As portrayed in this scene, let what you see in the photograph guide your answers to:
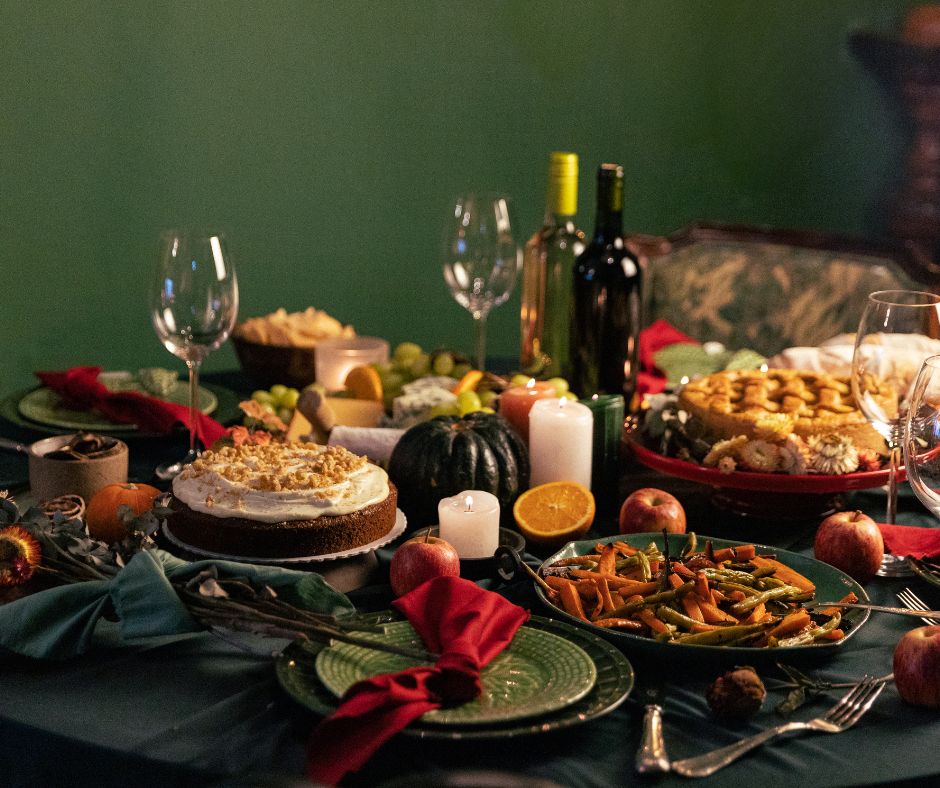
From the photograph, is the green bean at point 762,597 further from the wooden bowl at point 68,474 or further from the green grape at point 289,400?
the green grape at point 289,400

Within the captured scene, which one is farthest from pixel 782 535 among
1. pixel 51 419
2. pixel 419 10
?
pixel 419 10

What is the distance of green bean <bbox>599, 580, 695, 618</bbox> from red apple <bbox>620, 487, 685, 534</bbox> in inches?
11.3

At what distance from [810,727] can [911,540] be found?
537 millimetres

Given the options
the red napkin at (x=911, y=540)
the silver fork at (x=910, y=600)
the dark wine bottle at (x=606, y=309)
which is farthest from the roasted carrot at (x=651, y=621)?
the dark wine bottle at (x=606, y=309)

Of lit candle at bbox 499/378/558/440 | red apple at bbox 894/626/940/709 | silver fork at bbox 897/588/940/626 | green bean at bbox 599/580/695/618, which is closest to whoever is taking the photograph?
red apple at bbox 894/626/940/709

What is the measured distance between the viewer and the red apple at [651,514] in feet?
4.90

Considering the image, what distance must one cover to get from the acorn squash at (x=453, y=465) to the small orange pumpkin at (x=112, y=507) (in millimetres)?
332

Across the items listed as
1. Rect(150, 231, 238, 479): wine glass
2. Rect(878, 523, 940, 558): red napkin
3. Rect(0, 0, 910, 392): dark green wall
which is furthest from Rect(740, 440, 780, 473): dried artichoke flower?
Rect(0, 0, 910, 392): dark green wall

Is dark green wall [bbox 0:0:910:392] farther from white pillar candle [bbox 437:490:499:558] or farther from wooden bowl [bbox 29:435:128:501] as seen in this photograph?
white pillar candle [bbox 437:490:499:558]

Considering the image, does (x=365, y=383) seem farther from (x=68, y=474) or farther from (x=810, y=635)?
(x=810, y=635)

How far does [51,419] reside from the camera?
1.92 meters

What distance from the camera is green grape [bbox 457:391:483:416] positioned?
180 cm

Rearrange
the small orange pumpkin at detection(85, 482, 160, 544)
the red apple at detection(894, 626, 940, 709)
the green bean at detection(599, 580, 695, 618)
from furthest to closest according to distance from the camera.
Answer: the small orange pumpkin at detection(85, 482, 160, 544) → the green bean at detection(599, 580, 695, 618) → the red apple at detection(894, 626, 940, 709)

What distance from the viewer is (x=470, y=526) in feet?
4.53
